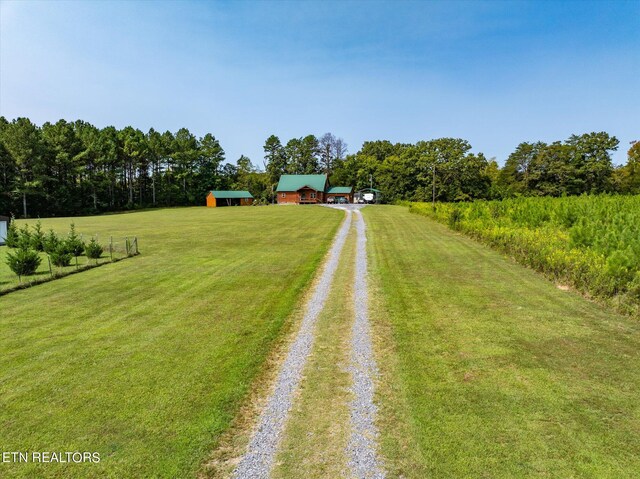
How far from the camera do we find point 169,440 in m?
5.03

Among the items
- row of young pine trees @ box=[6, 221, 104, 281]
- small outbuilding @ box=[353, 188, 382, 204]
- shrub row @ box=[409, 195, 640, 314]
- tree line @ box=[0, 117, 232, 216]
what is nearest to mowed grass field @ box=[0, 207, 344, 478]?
row of young pine trees @ box=[6, 221, 104, 281]

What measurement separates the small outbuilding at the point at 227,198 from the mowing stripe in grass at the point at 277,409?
2768 inches

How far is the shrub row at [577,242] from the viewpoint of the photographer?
10.6 meters

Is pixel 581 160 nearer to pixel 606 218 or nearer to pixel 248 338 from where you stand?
pixel 606 218

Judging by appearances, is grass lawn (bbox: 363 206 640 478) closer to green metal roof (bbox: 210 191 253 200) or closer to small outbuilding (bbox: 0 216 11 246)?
small outbuilding (bbox: 0 216 11 246)

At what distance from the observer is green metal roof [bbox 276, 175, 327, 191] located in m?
75.2

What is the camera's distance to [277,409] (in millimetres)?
5812

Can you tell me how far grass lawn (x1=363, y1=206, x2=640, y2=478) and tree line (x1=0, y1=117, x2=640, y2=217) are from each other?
54995 mm

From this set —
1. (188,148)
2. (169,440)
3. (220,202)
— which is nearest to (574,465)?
(169,440)

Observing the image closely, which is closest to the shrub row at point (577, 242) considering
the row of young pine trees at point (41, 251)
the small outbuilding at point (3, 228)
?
the row of young pine trees at point (41, 251)

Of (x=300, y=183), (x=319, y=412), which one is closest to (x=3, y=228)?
(x=319, y=412)

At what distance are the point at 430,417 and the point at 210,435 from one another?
3.28 metres

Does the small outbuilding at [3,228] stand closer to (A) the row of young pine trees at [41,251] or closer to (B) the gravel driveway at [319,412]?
(A) the row of young pine trees at [41,251]

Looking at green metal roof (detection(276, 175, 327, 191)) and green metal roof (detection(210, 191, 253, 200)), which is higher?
green metal roof (detection(276, 175, 327, 191))
